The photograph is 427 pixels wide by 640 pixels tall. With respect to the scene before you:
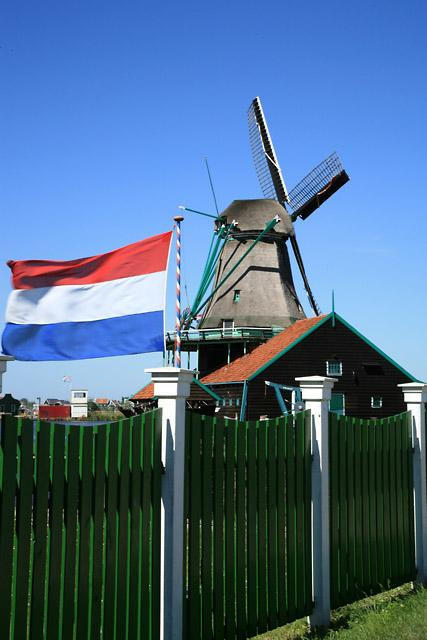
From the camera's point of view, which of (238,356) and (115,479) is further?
(238,356)

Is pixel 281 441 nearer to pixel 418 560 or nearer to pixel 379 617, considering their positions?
pixel 379 617

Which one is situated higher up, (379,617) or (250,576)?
(250,576)

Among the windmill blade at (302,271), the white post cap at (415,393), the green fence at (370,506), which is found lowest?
the green fence at (370,506)

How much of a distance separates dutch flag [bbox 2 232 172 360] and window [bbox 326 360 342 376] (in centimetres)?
2936

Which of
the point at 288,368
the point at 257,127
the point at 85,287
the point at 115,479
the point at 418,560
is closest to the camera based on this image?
the point at 115,479

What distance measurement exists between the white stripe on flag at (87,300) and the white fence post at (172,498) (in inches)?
57.0

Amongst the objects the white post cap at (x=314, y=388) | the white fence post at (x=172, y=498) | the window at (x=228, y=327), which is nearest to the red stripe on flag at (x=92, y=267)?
the white post cap at (x=314, y=388)

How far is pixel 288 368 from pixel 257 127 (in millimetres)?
19454

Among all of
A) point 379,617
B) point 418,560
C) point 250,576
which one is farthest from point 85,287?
point 418,560

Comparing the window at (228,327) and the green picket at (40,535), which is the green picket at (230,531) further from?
the window at (228,327)

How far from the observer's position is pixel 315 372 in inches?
1366

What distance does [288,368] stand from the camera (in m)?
33.8

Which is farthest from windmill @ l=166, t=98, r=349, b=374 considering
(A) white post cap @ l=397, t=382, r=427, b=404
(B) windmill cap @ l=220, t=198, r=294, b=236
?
(A) white post cap @ l=397, t=382, r=427, b=404

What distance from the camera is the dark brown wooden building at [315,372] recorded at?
33.2 m
